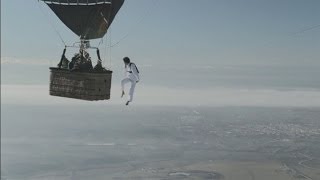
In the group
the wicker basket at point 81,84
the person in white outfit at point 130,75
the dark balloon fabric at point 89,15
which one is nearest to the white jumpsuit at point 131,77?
the person in white outfit at point 130,75

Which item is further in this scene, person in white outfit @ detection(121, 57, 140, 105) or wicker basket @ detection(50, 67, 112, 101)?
person in white outfit @ detection(121, 57, 140, 105)

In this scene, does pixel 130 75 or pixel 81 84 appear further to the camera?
pixel 130 75

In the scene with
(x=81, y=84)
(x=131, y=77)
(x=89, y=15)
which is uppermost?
(x=89, y=15)

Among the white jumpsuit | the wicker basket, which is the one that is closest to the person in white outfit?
the white jumpsuit

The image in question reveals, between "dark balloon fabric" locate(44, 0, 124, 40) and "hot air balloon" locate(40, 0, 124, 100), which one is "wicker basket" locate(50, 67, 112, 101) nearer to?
"hot air balloon" locate(40, 0, 124, 100)

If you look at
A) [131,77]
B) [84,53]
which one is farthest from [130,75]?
[84,53]

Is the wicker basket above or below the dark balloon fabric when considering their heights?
below

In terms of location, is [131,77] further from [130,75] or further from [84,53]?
[84,53]
